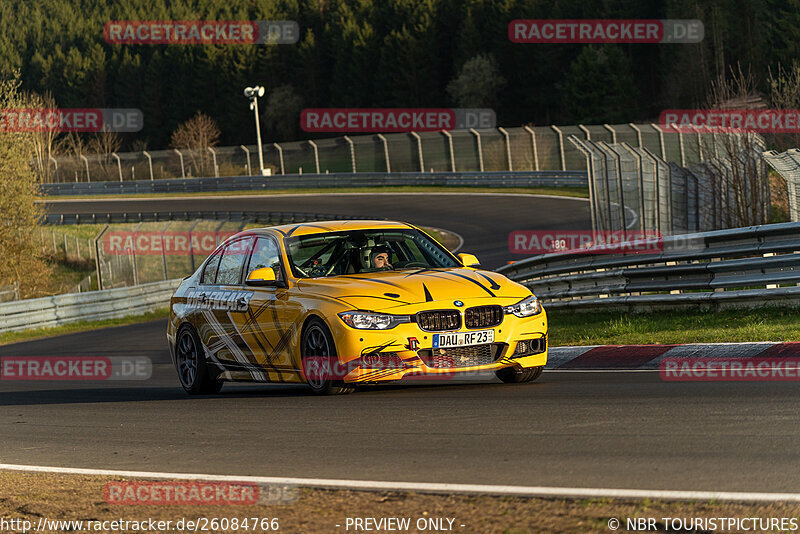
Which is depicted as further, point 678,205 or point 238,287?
point 678,205

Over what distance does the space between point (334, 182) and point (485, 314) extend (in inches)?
2153

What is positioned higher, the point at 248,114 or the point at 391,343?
the point at 248,114

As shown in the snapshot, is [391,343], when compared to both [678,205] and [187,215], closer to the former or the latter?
[678,205]

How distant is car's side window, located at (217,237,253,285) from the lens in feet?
36.9

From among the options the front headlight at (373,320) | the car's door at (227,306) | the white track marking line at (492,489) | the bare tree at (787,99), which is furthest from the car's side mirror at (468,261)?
the bare tree at (787,99)

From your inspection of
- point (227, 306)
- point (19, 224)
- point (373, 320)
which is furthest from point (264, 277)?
point (19, 224)

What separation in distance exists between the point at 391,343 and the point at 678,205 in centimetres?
1355

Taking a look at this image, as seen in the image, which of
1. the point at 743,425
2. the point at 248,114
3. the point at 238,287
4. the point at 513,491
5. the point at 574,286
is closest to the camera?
the point at 513,491

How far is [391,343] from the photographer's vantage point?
9.19m

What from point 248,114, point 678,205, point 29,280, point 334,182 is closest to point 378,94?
point 248,114

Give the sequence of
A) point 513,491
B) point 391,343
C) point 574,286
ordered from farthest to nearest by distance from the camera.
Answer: point 574,286 < point 391,343 < point 513,491

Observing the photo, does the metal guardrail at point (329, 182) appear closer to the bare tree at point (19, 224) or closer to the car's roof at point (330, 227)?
the bare tree at point (19, 224)

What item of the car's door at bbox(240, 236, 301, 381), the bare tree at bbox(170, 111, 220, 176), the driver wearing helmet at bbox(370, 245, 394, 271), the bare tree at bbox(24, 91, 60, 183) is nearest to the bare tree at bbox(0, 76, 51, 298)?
the car's door at bbox(240, 236, 301, 381)

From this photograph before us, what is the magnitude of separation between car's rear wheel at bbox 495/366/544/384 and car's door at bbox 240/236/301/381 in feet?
6.24
